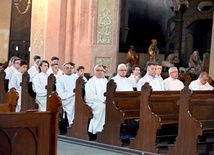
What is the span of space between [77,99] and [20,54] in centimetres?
1196

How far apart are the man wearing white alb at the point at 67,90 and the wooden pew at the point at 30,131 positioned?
561cm

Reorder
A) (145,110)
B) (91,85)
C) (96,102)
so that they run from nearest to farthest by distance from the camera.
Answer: (145,110) → (96,102) → (91,85)

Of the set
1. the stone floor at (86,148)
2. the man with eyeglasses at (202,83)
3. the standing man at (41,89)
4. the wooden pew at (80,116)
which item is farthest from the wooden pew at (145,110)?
the standing man at (41,89)

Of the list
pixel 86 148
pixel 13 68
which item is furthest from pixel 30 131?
pixel 13 68

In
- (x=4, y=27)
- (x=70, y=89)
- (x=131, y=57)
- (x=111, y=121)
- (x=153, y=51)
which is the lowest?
(x=111, y=121)

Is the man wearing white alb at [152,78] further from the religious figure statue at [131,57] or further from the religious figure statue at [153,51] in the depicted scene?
the religious figure statue at [153,51]

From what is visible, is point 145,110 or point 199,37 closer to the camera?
point 145,110

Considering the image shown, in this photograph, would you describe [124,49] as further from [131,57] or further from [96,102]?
[96,102]


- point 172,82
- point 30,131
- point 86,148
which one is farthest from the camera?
point 172,82

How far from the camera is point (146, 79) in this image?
10.6 meters

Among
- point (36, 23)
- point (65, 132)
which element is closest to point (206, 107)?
point (65, 132)

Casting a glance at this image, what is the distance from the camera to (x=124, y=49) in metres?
21.2

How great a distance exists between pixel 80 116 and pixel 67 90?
131 cm

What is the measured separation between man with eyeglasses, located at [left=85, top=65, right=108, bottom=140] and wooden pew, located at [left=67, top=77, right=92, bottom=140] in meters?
0.12
